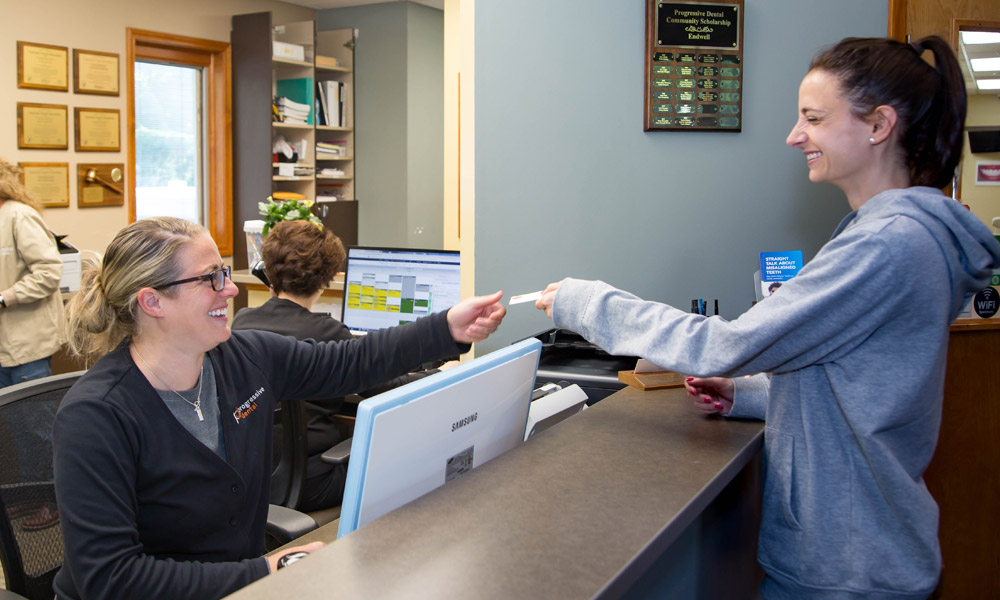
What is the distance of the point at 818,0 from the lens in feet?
8.33

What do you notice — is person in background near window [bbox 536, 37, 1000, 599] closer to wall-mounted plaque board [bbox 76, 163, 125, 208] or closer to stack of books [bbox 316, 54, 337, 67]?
wall-mounted plaque board [bbox 76, 163, 125, 208]

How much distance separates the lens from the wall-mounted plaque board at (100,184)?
225 inches

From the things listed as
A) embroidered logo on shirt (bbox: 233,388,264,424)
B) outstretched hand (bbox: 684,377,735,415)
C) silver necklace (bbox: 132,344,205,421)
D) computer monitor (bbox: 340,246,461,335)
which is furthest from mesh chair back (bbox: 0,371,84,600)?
computer monitor (bbox: 340,246,461,335)

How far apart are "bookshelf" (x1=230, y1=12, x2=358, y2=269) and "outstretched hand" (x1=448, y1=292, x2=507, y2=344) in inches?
196

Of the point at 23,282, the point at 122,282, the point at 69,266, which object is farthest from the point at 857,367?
the point at 69,266

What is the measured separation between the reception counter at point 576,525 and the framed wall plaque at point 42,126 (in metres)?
4.79

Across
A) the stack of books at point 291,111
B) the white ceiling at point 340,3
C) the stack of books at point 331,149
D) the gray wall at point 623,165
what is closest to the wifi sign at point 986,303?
the gray wall at point 623,165

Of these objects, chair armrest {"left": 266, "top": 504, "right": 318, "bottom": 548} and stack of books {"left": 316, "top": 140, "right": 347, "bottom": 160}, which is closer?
chair armrest {"left": 266, "top": 504, "right": 318, "bottom": 548}

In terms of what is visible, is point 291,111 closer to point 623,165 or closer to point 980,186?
point 623,165

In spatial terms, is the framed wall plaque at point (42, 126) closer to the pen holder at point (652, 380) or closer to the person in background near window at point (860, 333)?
the pen holder at point (652, 380)

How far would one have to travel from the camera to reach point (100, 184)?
19.1ft

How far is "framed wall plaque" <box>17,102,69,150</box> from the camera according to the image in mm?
5324

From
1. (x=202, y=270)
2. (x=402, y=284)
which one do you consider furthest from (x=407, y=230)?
(x=202, y=270)

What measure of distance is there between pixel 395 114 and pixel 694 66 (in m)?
5.24
